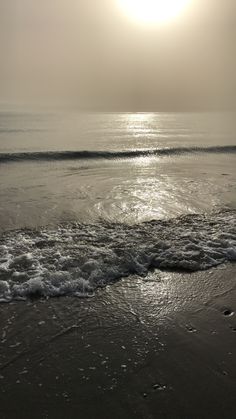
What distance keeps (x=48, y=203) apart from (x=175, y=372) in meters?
7.19

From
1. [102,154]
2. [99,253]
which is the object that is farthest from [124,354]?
[102,154]

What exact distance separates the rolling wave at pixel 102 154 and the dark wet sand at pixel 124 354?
14.3m

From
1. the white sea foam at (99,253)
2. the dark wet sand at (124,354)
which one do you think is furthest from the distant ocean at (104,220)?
the dark wet sand at (124,354)

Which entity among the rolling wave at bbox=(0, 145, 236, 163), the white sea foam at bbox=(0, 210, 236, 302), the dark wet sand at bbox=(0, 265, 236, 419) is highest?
the rolling wave at bbox=(0, 145, 236, 163)

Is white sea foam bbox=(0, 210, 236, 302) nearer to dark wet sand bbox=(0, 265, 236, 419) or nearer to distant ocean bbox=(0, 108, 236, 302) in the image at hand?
distant ocean bbox=(0, 108, 236, 302)

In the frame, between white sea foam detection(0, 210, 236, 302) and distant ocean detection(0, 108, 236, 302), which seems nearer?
white sea foam detection(0, 210, 236, 302)

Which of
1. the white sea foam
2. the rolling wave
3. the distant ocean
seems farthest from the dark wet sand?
the rolling wave

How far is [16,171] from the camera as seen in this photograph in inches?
614

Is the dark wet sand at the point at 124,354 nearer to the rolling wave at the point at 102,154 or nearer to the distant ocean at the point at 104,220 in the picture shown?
the distant ocean at the point at 104,220

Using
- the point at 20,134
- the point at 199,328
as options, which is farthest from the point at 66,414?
the point at 20,134

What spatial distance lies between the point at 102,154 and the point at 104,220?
40.3 feet

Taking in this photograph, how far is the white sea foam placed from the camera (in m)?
5.64

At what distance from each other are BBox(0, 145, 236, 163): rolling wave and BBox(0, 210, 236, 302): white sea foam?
11586 mm

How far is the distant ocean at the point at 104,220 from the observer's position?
19.8ft
